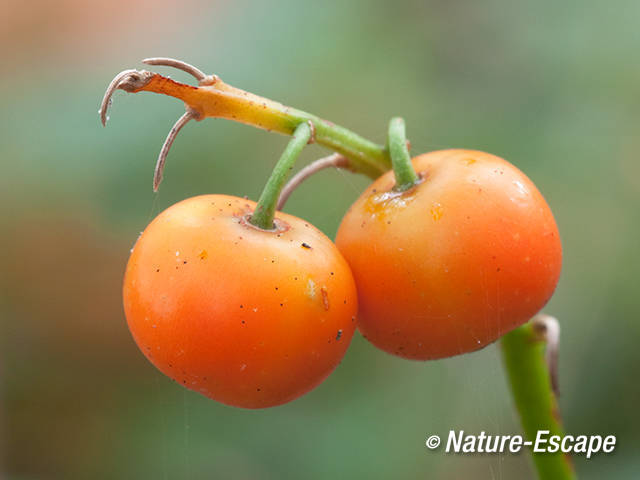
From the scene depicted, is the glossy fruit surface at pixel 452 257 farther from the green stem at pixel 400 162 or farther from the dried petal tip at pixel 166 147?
the dried petal tip at pixel 166 147

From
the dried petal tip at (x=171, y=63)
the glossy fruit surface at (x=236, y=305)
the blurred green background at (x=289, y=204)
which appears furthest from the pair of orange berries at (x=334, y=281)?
the blurred green background at (x=289, y=204)

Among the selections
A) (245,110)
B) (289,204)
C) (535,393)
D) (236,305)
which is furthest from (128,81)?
(289,204)

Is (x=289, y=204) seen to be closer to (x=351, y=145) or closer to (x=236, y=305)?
(x=351, y=145)

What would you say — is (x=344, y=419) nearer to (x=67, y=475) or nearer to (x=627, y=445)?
(x=627, y=445)

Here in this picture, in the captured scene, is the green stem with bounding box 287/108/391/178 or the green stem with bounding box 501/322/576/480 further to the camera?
the green stem with bounding box 501/322/576/480

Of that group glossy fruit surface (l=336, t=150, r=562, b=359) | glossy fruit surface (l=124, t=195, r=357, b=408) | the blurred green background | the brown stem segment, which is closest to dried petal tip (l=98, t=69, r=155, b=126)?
the brown stem segment

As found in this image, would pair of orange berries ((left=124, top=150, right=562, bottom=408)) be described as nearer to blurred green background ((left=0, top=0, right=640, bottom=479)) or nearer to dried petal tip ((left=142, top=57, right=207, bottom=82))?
dried petal tip ((left=142, top=57, right=207, bottom=82))

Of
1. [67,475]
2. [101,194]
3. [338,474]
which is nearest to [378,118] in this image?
[101,194]
